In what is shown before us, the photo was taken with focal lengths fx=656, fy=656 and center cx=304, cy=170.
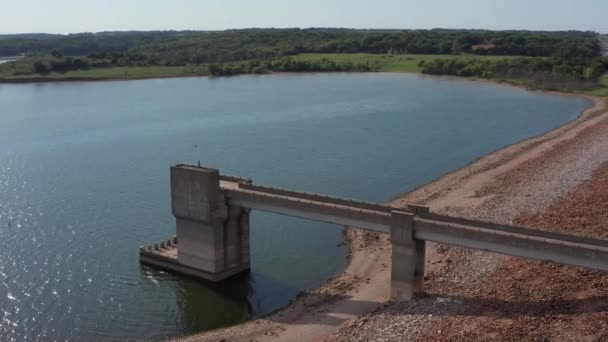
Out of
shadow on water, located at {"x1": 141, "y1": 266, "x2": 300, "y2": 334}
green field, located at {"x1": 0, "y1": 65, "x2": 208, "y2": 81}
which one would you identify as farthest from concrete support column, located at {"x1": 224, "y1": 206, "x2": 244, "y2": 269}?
green field, located at {"x1": 0, "y1": 65, "x2": 208, "y2": 81}

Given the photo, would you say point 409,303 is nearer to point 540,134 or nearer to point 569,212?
point 569,212

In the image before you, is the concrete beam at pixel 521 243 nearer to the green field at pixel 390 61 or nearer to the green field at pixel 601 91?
the green field at pixel 601 91

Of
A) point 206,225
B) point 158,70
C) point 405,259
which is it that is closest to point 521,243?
point 405,259

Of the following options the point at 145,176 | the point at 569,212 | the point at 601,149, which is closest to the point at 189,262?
the point at 569,212

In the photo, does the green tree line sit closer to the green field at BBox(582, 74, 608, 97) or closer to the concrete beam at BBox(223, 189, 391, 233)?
the green field at BBox(582, 74, 608, 97)

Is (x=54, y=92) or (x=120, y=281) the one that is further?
(x=54, y=92)

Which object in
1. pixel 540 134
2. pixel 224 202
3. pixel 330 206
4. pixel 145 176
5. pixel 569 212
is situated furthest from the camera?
pixel 540 134

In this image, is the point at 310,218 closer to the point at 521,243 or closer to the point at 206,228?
the point at 206,228
